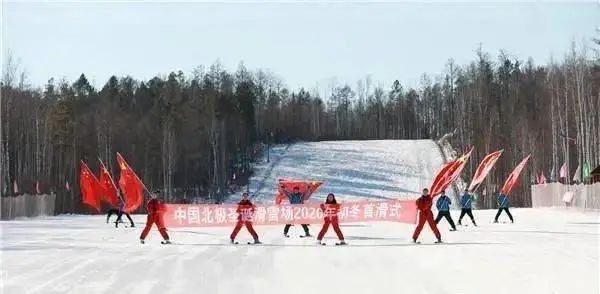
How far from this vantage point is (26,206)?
154ft

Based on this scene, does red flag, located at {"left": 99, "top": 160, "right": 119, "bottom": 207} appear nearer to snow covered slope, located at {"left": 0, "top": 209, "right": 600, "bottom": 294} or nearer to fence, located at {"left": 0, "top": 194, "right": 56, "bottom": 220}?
fence, located at {"left": 0, "top": 194, "right": 56, "bottom": 220}

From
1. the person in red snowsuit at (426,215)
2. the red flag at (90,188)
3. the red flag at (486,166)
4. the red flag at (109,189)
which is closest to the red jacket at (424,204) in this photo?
the person in red snowsuit at (426,215)

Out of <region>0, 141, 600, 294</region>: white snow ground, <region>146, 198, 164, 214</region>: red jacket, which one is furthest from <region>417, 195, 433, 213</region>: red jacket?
<region>146, 198, 164, 214</region>: red jacket

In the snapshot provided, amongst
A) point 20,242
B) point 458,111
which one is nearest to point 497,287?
point 20,242

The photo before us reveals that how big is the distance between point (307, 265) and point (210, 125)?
68328mm

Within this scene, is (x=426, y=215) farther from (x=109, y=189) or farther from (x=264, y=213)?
(x=109, y=189)

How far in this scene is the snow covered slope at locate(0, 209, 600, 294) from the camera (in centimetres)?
1245

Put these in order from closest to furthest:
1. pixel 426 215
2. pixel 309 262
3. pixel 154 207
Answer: pixel 309 262
pixel 426 215
pixel 154 207

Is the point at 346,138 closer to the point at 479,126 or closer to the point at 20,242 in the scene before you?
the point at 479,126

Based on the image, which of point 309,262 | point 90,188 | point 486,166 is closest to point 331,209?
point 309,262

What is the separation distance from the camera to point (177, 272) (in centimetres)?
1458

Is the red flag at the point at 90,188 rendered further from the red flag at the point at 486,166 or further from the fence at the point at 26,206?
the red flag at the point at 486,166

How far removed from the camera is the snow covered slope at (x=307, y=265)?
12.4m

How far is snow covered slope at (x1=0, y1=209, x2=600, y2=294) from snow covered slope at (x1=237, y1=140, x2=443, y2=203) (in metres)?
50.8
